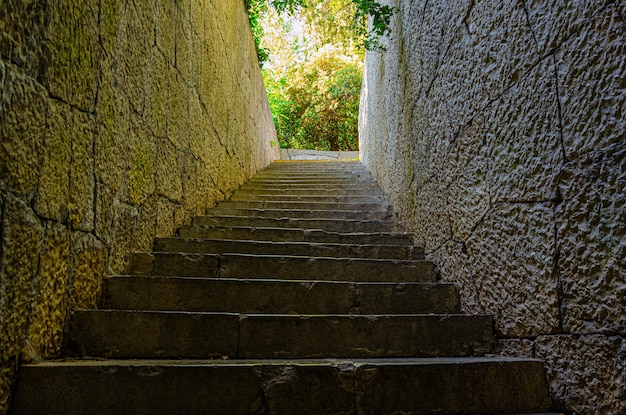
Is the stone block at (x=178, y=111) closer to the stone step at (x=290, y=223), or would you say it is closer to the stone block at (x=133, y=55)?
the stone block at (x=133, y=55)

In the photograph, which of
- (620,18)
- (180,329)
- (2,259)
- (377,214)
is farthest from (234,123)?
(620,18)

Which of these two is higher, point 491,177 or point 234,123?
point 234,123

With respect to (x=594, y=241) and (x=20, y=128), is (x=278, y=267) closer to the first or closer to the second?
(x=20, y=128)

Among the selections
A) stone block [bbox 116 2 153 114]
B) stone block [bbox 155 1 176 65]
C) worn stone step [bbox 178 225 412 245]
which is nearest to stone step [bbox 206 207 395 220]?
worn stone step [bbox 178 225 412 245]

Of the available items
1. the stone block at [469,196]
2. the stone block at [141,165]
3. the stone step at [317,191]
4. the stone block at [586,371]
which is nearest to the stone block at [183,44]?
the stone block at [141,165]

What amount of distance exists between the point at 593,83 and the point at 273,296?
4.65 ft

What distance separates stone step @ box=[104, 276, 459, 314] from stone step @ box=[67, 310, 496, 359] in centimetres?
23

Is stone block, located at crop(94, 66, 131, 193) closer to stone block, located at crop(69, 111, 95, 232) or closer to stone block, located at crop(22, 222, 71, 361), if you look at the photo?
stone block, located at crop(69, 111, 95, 232)

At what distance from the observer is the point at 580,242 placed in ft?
4.17

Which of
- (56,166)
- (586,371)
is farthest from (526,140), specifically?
(56,166)

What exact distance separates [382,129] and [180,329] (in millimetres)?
3228

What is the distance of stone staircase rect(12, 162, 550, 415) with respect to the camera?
1302mm

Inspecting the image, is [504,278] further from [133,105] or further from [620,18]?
[133,105]

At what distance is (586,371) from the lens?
1.24 metres
